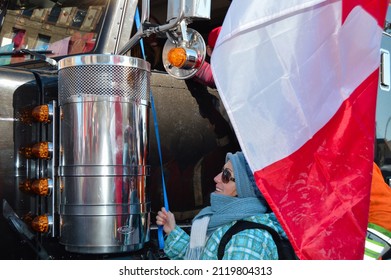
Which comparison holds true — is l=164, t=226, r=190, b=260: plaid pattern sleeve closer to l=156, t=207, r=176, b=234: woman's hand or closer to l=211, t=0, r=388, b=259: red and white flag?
l=156, t=207, r=176, b=234: woman's hand

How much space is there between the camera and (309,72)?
2.28 metres

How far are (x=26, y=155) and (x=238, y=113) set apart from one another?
0.85 metres

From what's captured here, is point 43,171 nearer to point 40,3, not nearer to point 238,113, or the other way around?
point 238,113

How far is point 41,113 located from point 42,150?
0.15 meters

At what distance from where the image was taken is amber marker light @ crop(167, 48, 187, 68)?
8.00 feet

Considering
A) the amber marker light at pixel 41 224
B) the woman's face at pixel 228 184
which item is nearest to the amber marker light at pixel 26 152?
the amber marker light at pixel 41 224

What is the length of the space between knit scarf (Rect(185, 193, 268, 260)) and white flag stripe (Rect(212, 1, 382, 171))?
0.25m

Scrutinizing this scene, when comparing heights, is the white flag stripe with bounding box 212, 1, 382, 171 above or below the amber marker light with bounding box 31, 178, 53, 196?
above

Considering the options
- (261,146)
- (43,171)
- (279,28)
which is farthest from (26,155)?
(279,28)

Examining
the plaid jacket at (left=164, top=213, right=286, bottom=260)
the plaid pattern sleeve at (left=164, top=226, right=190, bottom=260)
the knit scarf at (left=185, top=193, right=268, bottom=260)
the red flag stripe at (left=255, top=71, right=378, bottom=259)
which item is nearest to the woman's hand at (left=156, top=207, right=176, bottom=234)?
the plaid pattern sleeve at (left=164, top=226, right=190, bottom=260)

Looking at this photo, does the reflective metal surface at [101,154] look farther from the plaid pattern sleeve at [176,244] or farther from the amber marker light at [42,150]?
the plaid pattern sleeve at [176,244]

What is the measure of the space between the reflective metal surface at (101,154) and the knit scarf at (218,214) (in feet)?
0.81

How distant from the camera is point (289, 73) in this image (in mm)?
2266

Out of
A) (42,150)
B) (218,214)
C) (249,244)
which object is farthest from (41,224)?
(249,244)
